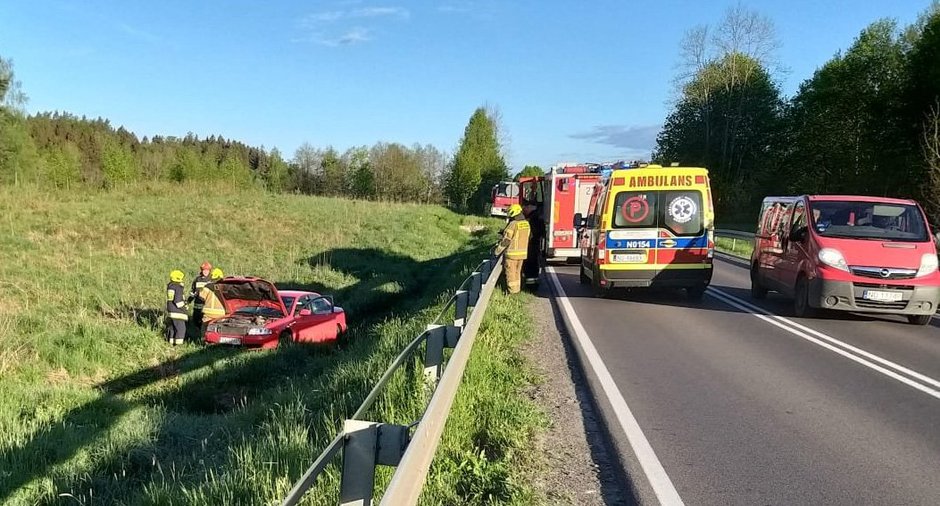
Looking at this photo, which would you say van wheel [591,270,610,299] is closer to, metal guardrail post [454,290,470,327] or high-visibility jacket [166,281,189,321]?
metal guardrail post [454,290,470,327]

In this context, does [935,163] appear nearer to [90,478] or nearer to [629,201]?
[629,201]

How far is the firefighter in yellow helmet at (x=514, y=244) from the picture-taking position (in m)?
10.7

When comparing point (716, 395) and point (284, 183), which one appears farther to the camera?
point (284, 183)

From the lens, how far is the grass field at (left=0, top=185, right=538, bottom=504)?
4.50 meters

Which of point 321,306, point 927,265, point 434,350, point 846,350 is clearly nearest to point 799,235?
point 927,265

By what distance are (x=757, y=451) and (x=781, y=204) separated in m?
8.61

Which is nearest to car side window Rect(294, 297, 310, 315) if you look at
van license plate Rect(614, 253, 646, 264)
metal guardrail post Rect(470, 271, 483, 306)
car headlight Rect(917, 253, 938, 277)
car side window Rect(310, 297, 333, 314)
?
car side window Rect(310, 297, 333, 314)

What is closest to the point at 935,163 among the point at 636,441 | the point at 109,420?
the point at 636,441

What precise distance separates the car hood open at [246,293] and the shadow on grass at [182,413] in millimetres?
1255

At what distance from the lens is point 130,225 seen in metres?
26.6

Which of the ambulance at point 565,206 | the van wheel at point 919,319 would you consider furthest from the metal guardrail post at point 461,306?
the ambulance at point 565,206

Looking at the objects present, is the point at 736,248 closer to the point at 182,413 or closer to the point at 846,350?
the point at 846,350

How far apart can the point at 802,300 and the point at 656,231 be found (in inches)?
103

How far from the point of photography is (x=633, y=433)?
4.80m
